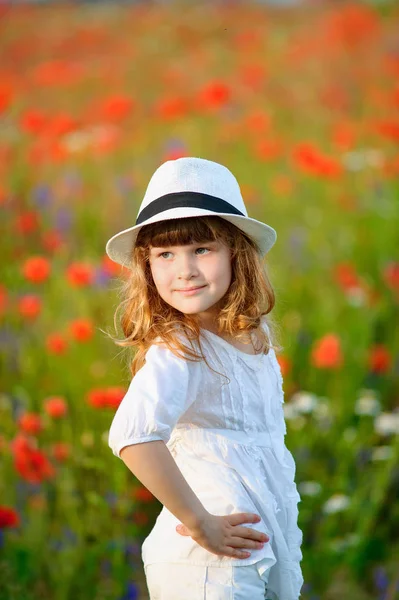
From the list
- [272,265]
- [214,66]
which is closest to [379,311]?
[272,265]

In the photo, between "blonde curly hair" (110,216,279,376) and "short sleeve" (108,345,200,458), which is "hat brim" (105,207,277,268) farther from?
"short sleeve" (108,345,200,458)

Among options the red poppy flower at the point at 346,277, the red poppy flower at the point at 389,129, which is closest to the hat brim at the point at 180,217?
the red poppy flower at the point at 346,277

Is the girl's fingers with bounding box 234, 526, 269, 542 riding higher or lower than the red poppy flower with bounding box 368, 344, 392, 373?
lower

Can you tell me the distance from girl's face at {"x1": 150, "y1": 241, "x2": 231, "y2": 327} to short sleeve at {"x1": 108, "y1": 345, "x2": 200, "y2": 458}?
9cm

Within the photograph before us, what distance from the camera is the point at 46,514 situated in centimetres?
240

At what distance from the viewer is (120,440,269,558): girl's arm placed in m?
1.24

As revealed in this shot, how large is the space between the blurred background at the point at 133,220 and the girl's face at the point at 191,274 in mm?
214

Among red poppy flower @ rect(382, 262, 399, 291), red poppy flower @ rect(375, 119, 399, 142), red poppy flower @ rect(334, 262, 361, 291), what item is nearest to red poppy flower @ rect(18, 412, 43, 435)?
red poppy flower @ rect(334, 262, 361, 291)

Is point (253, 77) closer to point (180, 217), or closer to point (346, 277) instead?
point (346, 277)

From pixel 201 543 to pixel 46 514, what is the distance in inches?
47.9

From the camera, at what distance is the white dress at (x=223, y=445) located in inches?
50.3

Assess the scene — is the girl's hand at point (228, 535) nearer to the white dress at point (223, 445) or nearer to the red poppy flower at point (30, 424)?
the white dress at point (223, 445)

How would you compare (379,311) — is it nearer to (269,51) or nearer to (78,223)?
(78,223)

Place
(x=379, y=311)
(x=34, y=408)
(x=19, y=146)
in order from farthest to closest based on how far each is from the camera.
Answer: (x=19, y=146) < (x=379, y=311) < (x=34, y=408)
